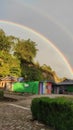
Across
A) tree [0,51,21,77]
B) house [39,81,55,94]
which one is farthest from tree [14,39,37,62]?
house [39,81,55,94]

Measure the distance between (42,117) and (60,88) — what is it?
66204 mm

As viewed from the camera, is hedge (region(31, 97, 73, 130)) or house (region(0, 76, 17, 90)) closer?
hedge (region(31, 97, 73, 130))

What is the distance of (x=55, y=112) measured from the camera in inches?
521

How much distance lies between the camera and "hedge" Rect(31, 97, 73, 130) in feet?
39.1

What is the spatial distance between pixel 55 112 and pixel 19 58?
69.1 metres

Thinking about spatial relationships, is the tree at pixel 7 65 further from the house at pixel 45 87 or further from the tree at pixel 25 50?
the tree at pixel 25 50

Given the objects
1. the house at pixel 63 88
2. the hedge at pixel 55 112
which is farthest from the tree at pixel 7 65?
the hedge at pixel 55 112

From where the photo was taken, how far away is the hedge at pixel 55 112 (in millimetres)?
11930

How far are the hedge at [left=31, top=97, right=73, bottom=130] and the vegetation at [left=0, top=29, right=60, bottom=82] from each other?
51575 mm

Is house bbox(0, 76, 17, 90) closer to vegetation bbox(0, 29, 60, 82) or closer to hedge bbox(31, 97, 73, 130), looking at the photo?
vegetation bbox(0, 29, 60, 82)

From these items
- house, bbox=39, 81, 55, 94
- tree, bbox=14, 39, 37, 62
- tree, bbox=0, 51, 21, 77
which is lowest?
house, bbox=39, 81, 55, 94

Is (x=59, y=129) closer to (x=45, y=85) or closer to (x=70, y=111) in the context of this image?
(x=70, y=111)

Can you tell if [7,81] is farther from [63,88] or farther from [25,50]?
[63,88]

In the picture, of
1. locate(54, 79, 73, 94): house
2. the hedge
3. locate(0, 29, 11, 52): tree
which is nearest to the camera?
the hedge
